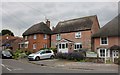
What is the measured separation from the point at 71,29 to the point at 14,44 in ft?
83.5

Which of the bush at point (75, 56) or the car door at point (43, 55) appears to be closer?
the bush at point (75, 56)

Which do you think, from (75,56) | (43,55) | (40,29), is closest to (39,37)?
(40,29)

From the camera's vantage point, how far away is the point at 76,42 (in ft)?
158

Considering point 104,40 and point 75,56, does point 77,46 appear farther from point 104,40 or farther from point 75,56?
point 75,56

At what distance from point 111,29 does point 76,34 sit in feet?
27.3

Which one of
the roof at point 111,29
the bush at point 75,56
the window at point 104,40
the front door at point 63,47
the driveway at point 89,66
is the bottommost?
the driveway at point 89,66

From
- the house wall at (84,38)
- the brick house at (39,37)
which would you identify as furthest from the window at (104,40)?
the brick house at (39,37)

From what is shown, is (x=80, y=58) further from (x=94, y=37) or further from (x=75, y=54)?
(x=94, y=37)

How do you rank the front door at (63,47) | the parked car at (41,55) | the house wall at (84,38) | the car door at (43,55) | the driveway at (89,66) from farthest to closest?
the front door at (63,47) < the house wall at (84,38) < the car door at (43,55) < the parked car at (41,55) < the driveway at (89,66)

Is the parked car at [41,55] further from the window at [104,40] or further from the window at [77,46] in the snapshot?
the window at [104,40]

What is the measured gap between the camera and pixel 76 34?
48.3m

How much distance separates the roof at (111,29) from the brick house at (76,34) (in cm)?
217

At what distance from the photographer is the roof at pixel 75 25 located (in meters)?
47.3

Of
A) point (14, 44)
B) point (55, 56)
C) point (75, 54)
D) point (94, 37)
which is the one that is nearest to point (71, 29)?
point (94, 37)
